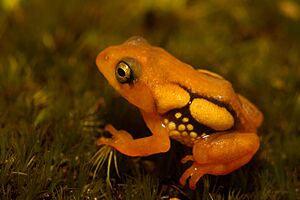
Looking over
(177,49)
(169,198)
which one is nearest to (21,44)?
(177,49)

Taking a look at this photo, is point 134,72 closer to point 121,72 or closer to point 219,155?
point 121,72

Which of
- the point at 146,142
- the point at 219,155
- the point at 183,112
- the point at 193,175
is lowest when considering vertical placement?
the point at 193,175

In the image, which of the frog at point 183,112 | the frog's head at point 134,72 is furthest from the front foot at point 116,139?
the frog's head at point 134,72

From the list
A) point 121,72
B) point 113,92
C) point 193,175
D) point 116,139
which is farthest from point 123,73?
point 193,175

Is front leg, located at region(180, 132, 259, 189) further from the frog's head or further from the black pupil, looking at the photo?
the black pupil

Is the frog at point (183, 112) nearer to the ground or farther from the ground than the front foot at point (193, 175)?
farther from the ground

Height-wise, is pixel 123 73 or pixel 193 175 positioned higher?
pixel 123 73

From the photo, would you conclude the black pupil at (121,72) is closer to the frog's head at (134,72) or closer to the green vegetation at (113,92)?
the frog's head at (134,72)
